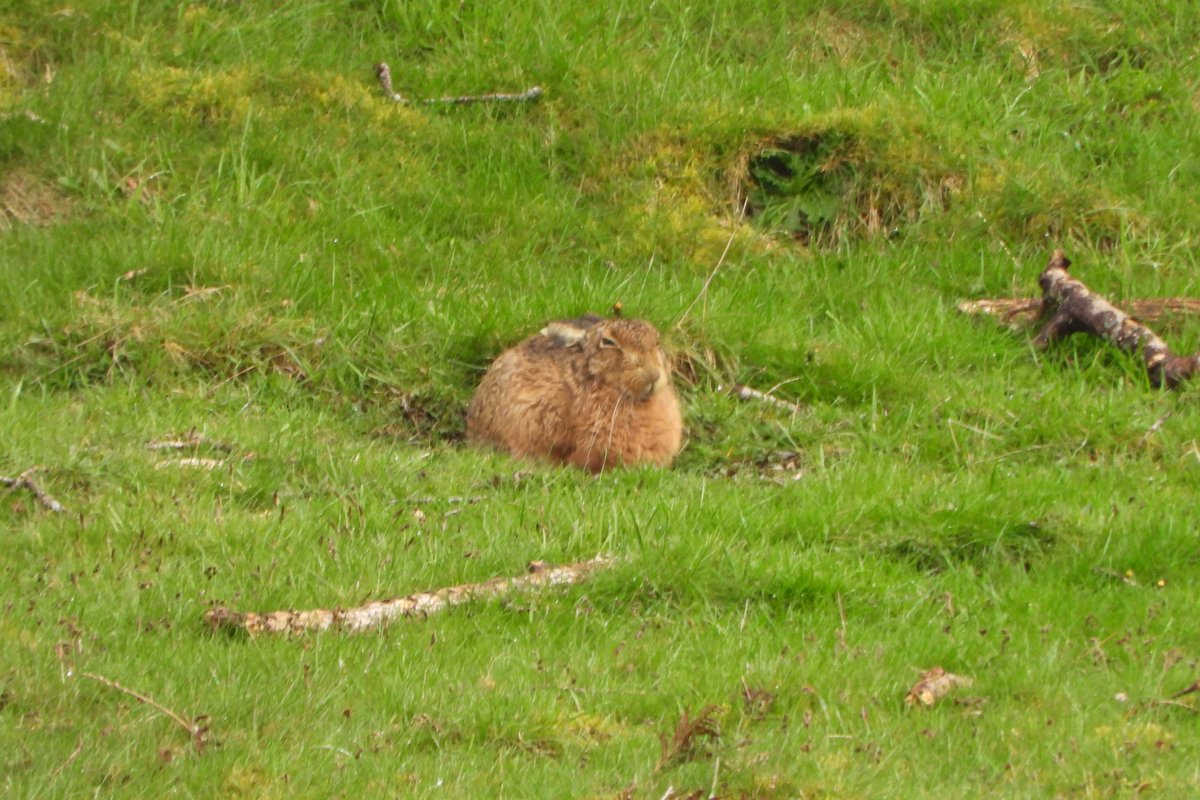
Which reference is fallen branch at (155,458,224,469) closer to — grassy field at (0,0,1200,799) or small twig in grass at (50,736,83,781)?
grassy field at (0,0,1200,799)

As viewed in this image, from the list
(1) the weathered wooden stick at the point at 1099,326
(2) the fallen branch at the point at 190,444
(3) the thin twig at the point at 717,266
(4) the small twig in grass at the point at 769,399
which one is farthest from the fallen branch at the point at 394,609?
(1) the weathered wooden stick at the point at 1099,326

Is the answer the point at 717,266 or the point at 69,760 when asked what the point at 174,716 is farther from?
the point at 717,266

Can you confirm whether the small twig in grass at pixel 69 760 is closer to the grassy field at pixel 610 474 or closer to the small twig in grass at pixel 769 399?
the grassy field at pixel 610 474

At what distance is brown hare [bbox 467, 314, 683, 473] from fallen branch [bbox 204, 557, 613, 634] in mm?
1791

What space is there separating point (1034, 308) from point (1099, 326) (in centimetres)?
52

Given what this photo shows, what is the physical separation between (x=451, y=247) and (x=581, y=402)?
6.63 ft

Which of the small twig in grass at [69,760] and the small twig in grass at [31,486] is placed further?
the small twig in grass at [31,486]

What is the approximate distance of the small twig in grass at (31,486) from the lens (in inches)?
269

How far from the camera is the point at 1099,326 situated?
920 centimetres

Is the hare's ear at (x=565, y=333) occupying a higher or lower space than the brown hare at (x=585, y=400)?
higher

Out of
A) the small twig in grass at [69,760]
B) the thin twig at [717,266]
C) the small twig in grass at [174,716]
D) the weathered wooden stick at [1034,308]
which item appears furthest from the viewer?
the weathered wooden stick at [1034,308]

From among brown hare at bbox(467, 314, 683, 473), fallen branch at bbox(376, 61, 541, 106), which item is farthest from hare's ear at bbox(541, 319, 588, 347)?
fallen branch at bbox(376, 61, 541, 106)

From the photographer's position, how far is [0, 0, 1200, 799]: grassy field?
17.1 feet

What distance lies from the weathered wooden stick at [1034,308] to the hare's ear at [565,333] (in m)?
2.49
